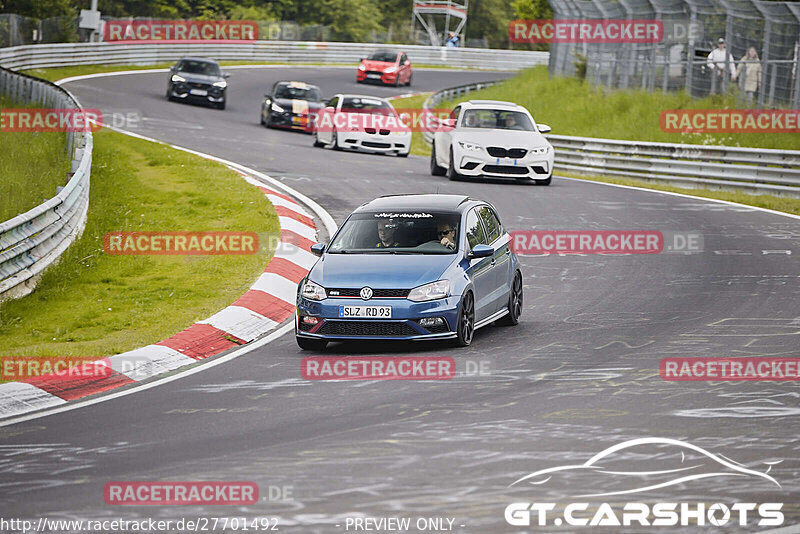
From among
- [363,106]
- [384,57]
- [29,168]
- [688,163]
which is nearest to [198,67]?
[363,106]

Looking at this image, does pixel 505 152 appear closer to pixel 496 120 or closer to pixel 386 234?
pixel 496 120

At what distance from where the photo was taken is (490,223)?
13266mm

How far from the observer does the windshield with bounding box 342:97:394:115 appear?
32156 mm

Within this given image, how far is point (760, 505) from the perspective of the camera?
666 cm

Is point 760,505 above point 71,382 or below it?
above

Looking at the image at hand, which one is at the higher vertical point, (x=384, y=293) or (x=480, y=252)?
(x=480, y=252)

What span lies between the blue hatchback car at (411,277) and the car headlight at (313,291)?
0.04 ft

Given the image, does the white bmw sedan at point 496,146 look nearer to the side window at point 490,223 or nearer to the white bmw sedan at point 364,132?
the white bmw sedan at point 364,132

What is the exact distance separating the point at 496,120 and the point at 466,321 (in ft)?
46.1

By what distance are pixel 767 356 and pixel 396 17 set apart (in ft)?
338

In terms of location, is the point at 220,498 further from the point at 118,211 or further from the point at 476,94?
the point at 476,94

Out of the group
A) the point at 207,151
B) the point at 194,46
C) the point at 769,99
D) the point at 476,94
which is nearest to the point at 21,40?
the point at 194,46

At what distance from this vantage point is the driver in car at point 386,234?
40.4 ft

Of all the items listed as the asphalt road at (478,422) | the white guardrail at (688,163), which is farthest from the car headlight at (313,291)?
the white guardrail at (688,163)
